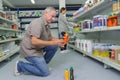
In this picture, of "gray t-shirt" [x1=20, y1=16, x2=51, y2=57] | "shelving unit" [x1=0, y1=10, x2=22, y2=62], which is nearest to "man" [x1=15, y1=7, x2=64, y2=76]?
"gray t-shirt" [x1=20, y1=16, x2=51, y2=57]

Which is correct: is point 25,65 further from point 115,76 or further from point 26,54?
point 115,76

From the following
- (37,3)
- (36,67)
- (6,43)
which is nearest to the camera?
(36,67)

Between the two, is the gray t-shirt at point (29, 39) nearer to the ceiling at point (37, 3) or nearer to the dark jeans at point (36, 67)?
the dark jeans at point (36, 67)

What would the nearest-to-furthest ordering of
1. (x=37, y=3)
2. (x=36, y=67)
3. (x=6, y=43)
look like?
(x=36, y=67) → (x=6, y=43) → (x=37, y=3)

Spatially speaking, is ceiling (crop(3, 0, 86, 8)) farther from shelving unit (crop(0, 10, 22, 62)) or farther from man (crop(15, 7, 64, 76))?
man (crop(15, 7, 64, 76))

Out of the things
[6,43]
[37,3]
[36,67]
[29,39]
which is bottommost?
[36,67]

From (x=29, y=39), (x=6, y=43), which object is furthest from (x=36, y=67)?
(x=6, y=43)

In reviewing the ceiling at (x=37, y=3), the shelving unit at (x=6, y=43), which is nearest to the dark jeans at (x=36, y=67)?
the shelving unit at (x=6, y=43)

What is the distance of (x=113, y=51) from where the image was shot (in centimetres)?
295

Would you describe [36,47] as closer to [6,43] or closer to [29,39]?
[29,39]

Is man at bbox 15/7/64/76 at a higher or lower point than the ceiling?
lower

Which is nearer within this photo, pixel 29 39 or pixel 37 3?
pixel 29 39

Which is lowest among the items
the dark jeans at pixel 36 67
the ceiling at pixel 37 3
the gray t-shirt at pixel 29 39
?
the dark jeans at pixel 36 67

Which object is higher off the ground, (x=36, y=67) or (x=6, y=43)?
(x=6, y=43)
